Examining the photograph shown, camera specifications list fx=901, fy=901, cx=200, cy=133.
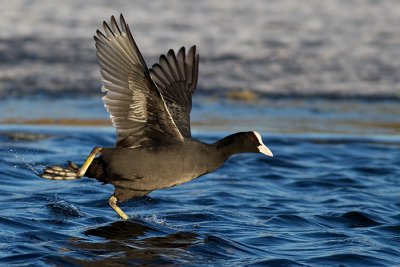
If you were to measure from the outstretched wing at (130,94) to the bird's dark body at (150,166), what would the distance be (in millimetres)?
92

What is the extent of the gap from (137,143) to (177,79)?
0.99 m

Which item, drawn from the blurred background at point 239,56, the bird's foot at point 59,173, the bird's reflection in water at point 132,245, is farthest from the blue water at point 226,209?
the blurred background at point 239,56

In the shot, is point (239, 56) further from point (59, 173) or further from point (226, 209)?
point (59, 173)

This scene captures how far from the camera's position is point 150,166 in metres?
6.89

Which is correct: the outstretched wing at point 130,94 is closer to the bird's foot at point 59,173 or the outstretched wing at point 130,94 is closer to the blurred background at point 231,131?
the bird's foot at point 59,173

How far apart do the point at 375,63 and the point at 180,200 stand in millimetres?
7189

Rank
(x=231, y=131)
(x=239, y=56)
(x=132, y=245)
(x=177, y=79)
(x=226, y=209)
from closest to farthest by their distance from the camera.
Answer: (x=132, y=245) → (x=177, y=79) → (x=226, y=209) → (x=231, y=131) → (x=239, y=56)

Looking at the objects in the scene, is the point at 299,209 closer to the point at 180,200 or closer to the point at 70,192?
the point at 180,200

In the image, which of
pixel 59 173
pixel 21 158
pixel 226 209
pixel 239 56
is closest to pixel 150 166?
pixel 59 173

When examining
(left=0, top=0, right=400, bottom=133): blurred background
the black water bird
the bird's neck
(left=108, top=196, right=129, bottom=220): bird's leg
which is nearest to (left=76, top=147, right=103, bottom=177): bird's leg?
the black water bird

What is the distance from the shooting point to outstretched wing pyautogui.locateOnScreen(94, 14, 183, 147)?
644 cm

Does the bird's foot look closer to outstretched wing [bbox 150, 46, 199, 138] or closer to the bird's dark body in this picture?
the bird's dark body

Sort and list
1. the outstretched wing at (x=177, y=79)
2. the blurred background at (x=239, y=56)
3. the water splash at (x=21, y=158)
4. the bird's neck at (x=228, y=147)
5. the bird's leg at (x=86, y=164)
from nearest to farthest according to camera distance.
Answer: the bird's leg at (x=86, y=164)
the bird's neck at (x=228, y=147)
the outstretched wing at (x=177, y=79)
the water splash at (x=21, y=158)
the blurred background at (x=239, y=56)

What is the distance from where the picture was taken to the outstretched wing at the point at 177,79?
7.67m
